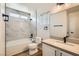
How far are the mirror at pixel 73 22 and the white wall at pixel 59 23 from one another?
0.11 meters

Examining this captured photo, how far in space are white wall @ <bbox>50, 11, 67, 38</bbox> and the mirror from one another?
4.1 inches

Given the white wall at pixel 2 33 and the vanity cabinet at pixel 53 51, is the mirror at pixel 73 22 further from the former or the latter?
the white wall at pixel 2 33

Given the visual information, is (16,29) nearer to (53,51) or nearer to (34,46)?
(34,46)

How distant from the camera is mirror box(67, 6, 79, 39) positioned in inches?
56.0

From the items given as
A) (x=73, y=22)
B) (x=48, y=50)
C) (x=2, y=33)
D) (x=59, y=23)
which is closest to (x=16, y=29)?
(x=2, y=33)

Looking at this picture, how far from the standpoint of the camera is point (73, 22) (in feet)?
4.91

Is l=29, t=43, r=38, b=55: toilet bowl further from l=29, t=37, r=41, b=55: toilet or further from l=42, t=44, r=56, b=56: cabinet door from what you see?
l=42, t=44, r=56, b=56: cabinet door

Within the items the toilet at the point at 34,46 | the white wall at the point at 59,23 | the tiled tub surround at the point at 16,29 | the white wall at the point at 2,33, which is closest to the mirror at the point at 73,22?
the white wall at the point at 59,23

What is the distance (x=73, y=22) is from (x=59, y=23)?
1.00 ft

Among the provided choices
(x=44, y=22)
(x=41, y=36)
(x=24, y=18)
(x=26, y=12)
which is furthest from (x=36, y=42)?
(x=26, y=12)

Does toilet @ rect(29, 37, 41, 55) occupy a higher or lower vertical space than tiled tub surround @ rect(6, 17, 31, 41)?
lower

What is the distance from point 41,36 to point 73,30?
0.72 metres

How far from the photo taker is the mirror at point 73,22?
56.0 inches

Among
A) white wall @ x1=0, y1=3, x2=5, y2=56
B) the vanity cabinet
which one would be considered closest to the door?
the vanity cabinet
